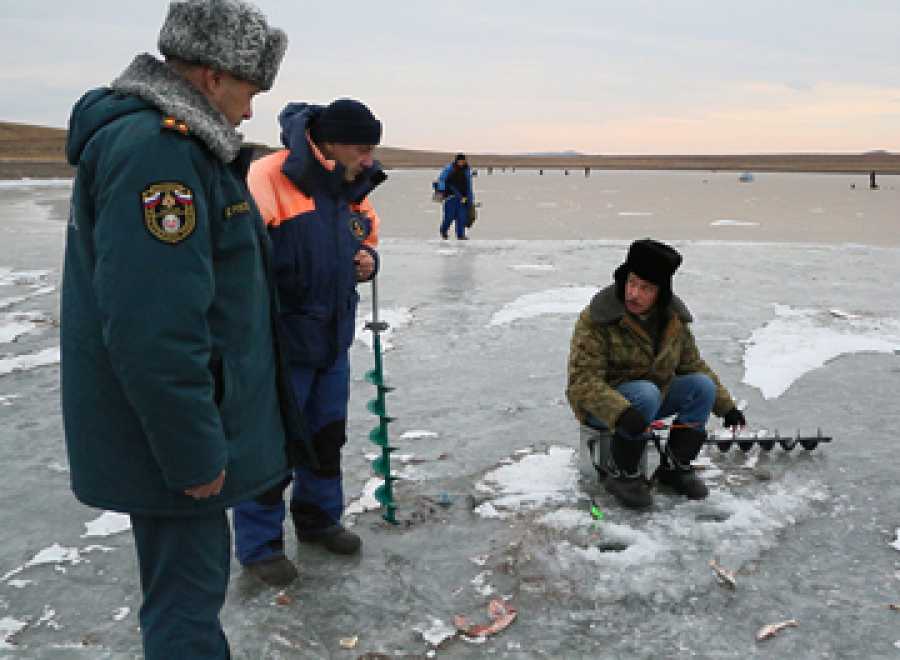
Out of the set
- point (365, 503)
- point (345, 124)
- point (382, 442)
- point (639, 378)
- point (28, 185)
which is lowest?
point (365, 503)

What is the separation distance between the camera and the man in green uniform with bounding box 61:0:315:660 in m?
1.75

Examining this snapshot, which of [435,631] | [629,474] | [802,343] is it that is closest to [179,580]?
[435,631]

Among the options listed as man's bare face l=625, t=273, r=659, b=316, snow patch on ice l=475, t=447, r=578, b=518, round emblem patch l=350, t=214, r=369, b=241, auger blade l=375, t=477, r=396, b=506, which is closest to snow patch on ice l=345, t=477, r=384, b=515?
auger blade l=375, t=477, r=396, b=506

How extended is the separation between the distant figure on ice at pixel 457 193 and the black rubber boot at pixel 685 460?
11007 millimetres

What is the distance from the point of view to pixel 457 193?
14711 mm

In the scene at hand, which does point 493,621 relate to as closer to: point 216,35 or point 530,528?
point 530,528

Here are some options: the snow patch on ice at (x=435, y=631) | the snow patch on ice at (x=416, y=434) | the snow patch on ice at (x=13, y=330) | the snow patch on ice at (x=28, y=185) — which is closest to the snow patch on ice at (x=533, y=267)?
the snow patch on ice at (x=13, y=330)

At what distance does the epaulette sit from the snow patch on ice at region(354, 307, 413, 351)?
14.9ft

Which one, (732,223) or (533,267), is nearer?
(533,267)

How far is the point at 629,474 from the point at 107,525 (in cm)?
233

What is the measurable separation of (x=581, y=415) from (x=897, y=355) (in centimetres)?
370

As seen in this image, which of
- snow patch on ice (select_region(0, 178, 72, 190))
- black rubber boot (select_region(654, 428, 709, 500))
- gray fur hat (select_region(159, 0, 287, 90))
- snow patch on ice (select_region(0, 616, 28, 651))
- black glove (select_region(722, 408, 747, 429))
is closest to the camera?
gray fur hat (select_region(159, 0, 287, 90))

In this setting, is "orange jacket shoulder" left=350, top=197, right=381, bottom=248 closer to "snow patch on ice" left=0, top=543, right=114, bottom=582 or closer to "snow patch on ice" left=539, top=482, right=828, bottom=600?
"snow patch on ice" left=539, top=482, right=828, bottom=600

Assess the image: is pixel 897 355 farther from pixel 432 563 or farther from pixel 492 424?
pixel 432 563
